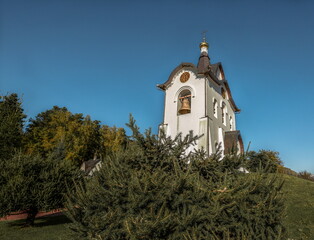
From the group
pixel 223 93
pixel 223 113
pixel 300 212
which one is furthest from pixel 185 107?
pixel 300 212

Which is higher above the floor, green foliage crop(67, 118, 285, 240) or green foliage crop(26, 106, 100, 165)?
green foliage crop(26, 106, 100, 165)

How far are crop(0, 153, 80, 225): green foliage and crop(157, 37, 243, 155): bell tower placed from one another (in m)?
8.76

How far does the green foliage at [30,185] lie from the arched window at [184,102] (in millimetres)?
10063

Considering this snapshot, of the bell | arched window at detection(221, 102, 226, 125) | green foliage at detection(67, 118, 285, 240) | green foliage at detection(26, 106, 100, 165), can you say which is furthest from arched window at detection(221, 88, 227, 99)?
green foliage at detection(26, 106, 100, 165)

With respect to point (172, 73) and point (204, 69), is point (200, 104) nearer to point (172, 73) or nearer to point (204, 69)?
point (204, 69)

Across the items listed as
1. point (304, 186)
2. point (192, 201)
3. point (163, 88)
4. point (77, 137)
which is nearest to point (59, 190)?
point (192, 201)

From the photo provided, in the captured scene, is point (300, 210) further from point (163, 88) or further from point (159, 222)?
point (163, 88)

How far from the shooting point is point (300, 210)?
35.6 ft

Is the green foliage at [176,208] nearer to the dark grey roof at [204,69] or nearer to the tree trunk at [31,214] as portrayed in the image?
the tree trunk at [31,214]

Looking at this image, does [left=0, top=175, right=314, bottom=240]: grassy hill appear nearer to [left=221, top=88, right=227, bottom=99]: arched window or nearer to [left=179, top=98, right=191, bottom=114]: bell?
[left=179, top=98, right=191, bottom=114]: bell

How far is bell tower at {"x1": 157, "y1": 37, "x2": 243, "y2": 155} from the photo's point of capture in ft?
57.9

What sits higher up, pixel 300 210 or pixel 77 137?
pixel 77 137

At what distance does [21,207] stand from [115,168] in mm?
9437

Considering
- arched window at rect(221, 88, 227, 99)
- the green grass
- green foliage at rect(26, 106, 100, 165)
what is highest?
arched window at rect(221, 88, 227, 99)
